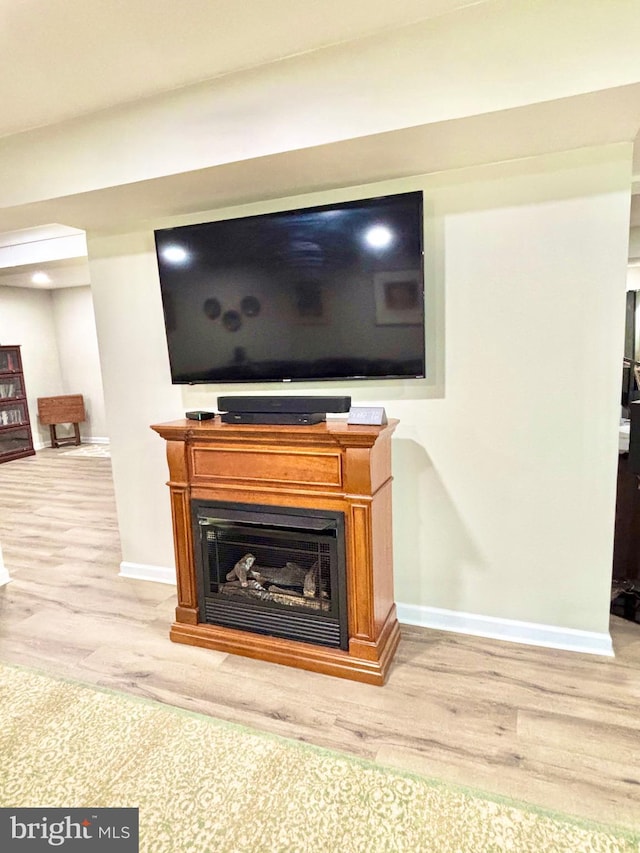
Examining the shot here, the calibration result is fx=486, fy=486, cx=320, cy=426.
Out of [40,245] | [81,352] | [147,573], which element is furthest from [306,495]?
[81,352]

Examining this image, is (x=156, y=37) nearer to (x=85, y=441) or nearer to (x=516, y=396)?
(x=516, y=396)

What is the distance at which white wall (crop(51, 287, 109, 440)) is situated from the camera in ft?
23.9

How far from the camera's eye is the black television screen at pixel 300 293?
2061 millimetres

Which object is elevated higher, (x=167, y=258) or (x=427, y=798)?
(x=167, y=258)

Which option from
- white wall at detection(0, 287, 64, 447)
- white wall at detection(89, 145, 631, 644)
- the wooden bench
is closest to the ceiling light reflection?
white wall at detection(89, 145, 631, 644)

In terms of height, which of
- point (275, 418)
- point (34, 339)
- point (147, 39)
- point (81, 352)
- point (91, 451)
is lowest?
point (91, 451)

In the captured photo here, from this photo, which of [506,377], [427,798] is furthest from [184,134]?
[427,798]

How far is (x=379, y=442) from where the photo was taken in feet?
6.65

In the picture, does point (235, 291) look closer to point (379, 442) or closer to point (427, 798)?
point (379, 442)

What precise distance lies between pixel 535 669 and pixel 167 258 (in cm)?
252

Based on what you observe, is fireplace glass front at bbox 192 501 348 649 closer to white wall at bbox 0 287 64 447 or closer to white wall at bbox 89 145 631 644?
white wall at bbox 89 145 631 644

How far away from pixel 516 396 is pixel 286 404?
101 cm

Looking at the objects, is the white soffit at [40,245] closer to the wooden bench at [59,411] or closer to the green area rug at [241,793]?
the wooden bench at [59,411]

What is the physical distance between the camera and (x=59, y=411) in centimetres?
716
